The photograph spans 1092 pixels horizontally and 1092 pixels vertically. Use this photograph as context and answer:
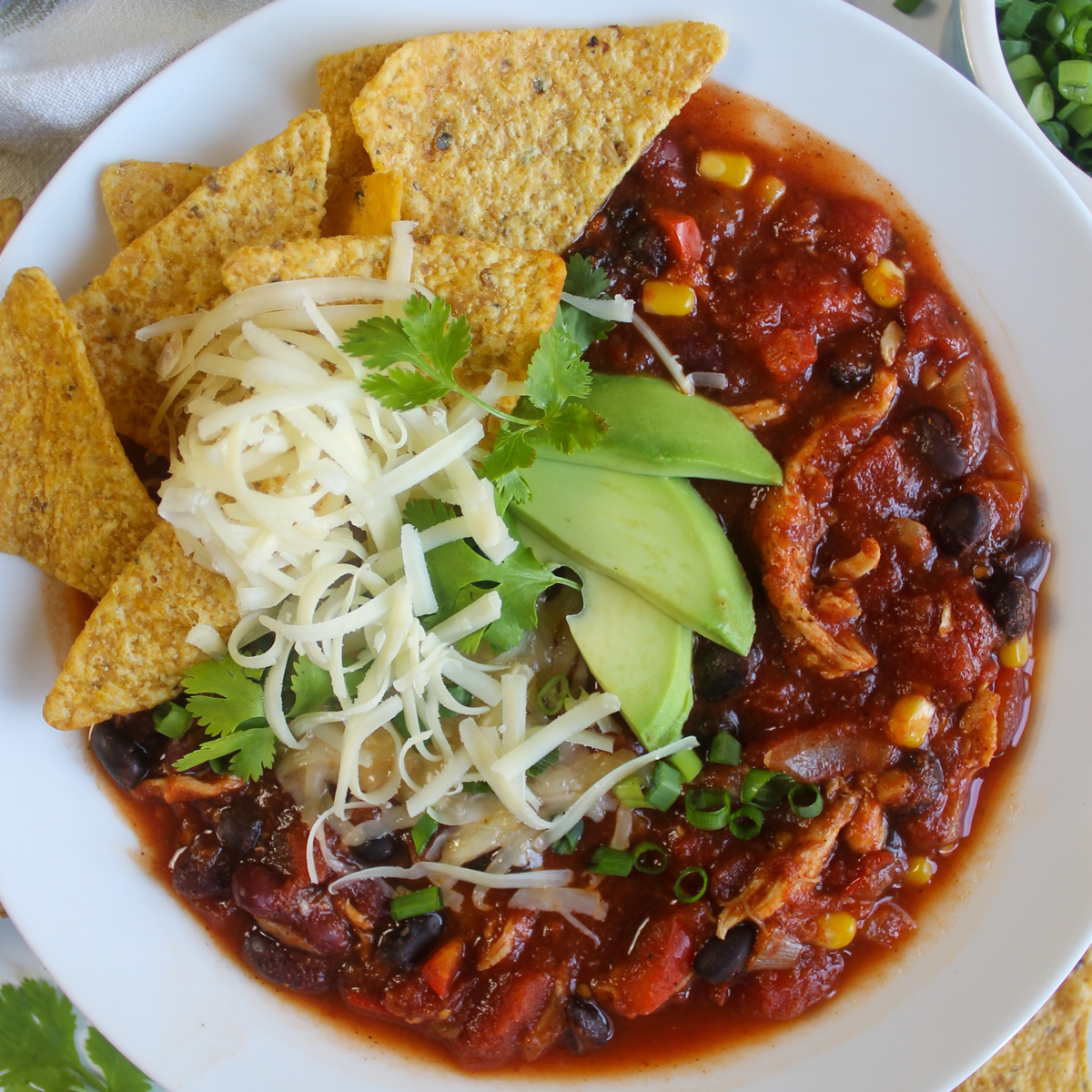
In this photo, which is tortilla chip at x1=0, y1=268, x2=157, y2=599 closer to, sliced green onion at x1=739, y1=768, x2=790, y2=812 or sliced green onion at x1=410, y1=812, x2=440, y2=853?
sliced green onion at x1=410, y1=812, x2=440, y2=853

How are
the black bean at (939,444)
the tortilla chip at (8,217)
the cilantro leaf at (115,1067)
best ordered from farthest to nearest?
the cilantro leaf at (115,1067), the tortilla chip at (8,217), the black bean at (939,444)

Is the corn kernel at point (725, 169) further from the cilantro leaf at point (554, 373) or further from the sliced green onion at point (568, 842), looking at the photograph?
the sliced green onion at point (568, 842)

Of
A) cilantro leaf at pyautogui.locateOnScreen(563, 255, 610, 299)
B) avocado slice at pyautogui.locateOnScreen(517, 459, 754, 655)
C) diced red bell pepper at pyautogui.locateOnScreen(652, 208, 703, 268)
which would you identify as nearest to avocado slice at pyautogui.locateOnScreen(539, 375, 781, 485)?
avocado slice at pyautogui.locateOnScreen(517, 459, 754, 655)

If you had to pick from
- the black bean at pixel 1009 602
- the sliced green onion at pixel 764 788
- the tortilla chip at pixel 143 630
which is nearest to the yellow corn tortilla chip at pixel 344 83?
the tortilla chip at pixel 143 630

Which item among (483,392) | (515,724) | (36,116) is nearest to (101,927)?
(515,724)

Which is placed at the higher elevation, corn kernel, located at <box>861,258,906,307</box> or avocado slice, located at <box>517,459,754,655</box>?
corn kernel, located at <box>861,258,906,307</box>

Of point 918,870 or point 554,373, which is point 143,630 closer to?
point 554,373
